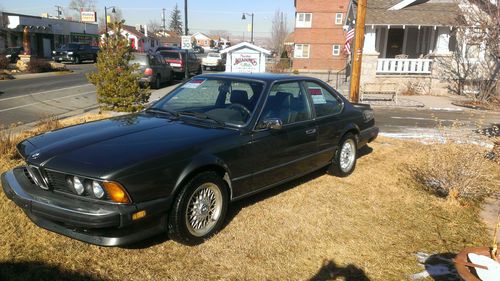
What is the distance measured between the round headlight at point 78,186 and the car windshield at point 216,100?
1557mm

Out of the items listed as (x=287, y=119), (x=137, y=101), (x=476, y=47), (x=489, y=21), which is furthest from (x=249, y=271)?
(x=476, y=47)

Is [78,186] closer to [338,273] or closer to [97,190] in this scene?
[97,190]

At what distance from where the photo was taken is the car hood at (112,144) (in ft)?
11.0

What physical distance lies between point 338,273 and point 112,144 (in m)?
2.22

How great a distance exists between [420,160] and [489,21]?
12.5 m

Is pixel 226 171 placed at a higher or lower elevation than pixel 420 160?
higher

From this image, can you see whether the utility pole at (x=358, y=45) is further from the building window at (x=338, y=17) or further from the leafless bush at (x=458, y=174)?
the building window at (x=338, y=17)

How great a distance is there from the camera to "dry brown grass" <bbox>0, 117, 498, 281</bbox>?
3.48 metres

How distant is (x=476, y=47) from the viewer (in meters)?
Result: 19.6

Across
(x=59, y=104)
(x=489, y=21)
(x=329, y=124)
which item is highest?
(x=489, y=21)

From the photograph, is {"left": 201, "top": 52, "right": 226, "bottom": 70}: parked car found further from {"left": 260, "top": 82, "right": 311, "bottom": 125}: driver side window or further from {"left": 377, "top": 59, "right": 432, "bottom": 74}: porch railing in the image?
{"left": 260, "top": 82, "right": 311, "bottom": 125}: driver side window

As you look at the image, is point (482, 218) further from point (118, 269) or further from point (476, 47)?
point (476, 47)

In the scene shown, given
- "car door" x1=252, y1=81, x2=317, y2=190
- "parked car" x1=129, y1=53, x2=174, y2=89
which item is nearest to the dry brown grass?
"car door" x1=252, y1=81, x2=317, y2=190

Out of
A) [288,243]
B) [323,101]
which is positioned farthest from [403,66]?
[288,243]
